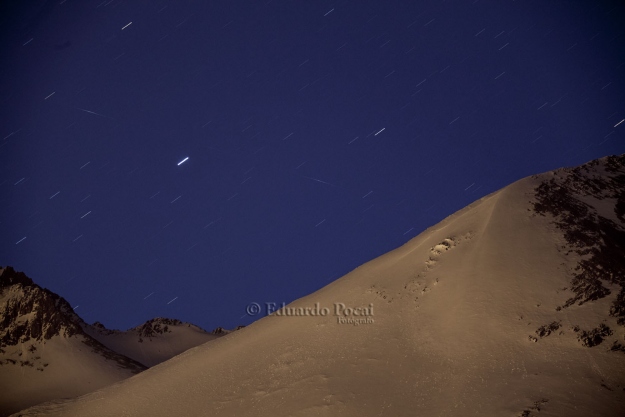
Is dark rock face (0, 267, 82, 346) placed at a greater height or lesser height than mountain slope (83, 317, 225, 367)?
greater

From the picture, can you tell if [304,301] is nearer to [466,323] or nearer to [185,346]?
[466,323]

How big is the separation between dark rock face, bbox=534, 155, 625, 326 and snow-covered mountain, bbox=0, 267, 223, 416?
174 ft

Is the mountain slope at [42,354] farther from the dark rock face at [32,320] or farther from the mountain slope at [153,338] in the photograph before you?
the mountain slope at [153,338]

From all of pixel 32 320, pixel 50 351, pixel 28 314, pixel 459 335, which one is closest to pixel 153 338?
pixel 28 314

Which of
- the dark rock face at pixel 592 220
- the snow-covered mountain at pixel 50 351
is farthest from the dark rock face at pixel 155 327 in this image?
the dark rock face at pixel 592 220

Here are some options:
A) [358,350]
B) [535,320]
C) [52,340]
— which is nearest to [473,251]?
[535,320]

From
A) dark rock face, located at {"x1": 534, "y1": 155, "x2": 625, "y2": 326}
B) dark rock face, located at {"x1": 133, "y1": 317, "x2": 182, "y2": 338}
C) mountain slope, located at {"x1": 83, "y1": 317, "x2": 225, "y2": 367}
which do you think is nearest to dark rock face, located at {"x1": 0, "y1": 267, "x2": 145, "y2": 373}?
mountain slope, located at {"x1": 83, "y1": 317, "x2": 225, "y2": 367}

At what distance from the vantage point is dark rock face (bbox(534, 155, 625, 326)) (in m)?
24.4

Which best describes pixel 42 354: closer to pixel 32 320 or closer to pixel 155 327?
pixel 32 320

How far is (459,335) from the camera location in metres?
24.8

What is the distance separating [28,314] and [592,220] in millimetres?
74742

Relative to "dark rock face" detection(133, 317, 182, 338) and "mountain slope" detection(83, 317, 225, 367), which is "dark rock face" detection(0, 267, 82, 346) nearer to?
"mountain slope" detection(83, 317, 225, 367)

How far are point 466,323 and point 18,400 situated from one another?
53109 millimetres

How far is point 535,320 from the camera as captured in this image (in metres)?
23.7
